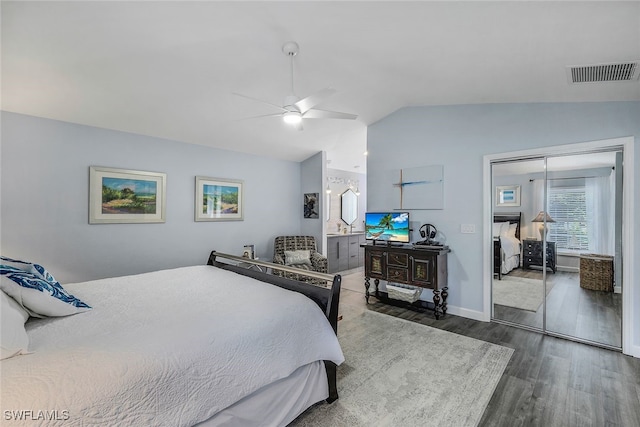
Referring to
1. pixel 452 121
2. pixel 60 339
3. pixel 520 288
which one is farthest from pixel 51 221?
pixel 520 288

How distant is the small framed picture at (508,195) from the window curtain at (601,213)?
0.63m

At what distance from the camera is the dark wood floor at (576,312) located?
113 inches

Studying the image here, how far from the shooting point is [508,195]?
3455mm

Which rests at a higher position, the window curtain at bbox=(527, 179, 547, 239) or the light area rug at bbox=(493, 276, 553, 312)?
the window curtain at bbox=(527, 179, 547, 239)

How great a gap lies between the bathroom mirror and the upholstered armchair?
2154 millimetres

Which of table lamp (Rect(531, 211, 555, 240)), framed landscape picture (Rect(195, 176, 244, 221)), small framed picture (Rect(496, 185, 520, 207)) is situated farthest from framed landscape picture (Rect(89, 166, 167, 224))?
table lamp (Rect(531, 211, 555, 240))

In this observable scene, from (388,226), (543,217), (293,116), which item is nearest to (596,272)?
(543,217)

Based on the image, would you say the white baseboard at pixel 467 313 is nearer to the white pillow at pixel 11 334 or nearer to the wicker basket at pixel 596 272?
the wicker basket at pixel 596 272

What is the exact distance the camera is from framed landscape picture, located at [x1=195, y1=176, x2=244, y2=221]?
4.48 metres

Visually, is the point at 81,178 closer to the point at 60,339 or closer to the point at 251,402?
the point at 60,339

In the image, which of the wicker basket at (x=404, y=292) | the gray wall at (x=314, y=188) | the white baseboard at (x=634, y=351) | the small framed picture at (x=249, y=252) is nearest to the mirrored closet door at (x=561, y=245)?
the white baseboard at (x=634, y=351)

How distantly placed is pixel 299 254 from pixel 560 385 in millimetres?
3656

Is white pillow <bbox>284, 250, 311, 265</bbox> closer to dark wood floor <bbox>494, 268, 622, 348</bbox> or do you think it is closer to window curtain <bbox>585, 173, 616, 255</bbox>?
dark wood floor <bbox>494, 268, 622, 348</bbox>

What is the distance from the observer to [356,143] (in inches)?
222
